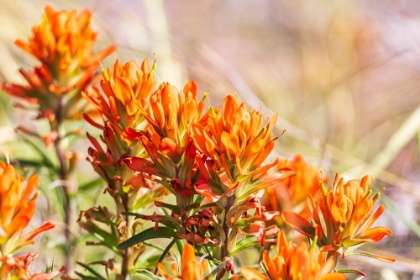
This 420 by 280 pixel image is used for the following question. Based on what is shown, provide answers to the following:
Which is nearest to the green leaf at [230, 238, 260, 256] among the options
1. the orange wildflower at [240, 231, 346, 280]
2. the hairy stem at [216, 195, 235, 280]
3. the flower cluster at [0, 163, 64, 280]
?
the hairy stem at [216, 195, 235, 280]

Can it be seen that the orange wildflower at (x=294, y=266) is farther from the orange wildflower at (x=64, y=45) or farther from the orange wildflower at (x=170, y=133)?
the orange wildflower at (x=64, y=45)

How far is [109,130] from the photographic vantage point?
2.60 ft

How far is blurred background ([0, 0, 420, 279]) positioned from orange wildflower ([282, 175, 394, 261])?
1.53 feet

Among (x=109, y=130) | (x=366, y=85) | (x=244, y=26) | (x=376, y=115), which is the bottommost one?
(x=109, y=130)

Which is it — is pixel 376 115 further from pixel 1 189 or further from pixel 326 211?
pixel 1 189

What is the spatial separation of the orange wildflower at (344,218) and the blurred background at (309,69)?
47 cm

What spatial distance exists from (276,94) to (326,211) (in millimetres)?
1559

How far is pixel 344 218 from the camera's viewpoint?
72cm

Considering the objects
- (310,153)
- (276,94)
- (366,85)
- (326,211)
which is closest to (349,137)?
Result: (310,153)

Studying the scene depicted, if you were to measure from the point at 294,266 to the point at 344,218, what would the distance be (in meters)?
0.14

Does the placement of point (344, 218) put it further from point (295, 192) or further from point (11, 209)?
point (11, 209)

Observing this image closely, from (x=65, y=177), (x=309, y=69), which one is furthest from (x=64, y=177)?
(x=309, y=69)

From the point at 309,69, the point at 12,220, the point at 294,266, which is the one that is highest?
the point at 309,69

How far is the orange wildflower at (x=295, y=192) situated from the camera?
3.16 feet
